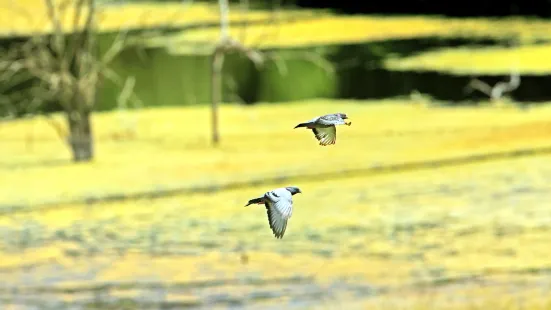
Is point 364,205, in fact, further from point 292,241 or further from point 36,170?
point 36,170

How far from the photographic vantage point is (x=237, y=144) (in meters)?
15.8

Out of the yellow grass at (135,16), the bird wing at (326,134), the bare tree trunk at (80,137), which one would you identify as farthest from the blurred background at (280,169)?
the bird wing at (326,134)

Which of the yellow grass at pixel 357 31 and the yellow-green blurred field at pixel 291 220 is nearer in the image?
→ the yellow-green blurred field at pixel 291 220

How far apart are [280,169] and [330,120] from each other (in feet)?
34.4

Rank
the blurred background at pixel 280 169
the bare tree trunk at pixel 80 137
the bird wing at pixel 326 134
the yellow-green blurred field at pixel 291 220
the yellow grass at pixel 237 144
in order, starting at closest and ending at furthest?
the bird wing at pixel 326 134
the yellow-green blurred field at pixel 291 220
the blurred background at pixel 280 169
the yellow grass at pixel 237 144
the bare tree trunk at pixel 80 137

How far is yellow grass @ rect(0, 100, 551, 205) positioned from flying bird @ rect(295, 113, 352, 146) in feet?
30.8

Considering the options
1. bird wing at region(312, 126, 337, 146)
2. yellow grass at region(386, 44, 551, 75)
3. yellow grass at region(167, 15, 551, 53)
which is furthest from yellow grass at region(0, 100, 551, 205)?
bird wing at region(312, 126, 337, 146)

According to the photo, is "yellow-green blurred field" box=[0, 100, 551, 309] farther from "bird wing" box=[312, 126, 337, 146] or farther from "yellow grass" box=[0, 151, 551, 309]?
"bird wing" box=[312, 126, 337, 146]

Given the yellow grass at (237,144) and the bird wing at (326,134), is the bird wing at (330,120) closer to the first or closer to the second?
the bird wing at (326,134)

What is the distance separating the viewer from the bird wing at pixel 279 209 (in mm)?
3160

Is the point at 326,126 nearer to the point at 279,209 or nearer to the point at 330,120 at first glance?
the point at 330,120

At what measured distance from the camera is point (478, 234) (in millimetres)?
10789

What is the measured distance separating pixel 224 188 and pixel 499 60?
10.1 meters

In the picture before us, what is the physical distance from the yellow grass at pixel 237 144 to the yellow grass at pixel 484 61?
3133 mm
